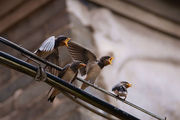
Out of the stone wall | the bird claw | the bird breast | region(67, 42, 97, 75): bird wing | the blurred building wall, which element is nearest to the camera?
the bird claw

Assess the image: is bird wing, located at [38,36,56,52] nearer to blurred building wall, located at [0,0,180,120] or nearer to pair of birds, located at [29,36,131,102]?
pair of birds, located at [29,36,131,102]

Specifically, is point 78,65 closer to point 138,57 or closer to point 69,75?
point 69,75

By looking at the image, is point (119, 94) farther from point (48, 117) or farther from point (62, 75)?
point (48, 117)

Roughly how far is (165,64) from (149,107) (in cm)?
45

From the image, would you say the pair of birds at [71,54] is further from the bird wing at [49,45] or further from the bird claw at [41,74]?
the bird claw at [41,74]

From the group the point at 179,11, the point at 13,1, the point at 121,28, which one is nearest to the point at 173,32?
the point at 179,11

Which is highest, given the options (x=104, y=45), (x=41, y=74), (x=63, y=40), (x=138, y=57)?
(x=138, y=57)

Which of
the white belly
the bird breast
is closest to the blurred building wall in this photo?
the bird breast

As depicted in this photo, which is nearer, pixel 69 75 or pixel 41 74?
pixel 41 74

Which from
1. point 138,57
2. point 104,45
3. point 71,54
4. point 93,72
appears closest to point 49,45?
point 71,54

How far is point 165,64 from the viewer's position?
2.93 m

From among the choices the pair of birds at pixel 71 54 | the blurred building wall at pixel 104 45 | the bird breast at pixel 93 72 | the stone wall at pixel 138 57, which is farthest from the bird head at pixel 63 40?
the stone wall at pixel 138 57

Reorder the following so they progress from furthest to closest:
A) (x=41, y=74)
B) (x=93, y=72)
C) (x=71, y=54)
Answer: (x=93, y=72)
(x=71, y=54)
(x=41, y=74)

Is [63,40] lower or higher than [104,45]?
lower
